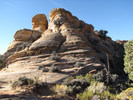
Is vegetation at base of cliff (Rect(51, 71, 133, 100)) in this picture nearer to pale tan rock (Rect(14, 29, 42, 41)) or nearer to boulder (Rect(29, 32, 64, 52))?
boulder (Rect(29, 32, 64, 52))

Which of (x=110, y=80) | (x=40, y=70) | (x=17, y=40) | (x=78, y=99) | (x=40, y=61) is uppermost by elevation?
(x=17, y=40)

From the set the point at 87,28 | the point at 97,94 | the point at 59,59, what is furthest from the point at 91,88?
the point at 87,28

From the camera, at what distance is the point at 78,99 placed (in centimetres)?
671

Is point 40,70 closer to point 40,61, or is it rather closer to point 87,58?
point 40,61

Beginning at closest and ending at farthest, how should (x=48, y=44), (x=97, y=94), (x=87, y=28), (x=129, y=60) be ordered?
1. (x=97, y=94)
2. (x=129, y=60)
3. (x=48, y=44)
4. (x=87, y=28)

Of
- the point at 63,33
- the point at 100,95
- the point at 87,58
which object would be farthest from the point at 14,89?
the point at 63,33

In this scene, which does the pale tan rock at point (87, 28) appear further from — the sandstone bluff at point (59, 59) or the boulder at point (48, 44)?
the boulder at point (48, 44)

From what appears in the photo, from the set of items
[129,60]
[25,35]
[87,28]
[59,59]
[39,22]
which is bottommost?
[129,60]

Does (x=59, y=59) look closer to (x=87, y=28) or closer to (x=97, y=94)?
(x=97, y=94)

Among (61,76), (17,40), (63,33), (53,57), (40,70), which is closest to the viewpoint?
(61,76)

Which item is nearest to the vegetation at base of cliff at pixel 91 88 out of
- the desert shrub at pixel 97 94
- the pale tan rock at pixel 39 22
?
the desert shrub at pixel 97 94

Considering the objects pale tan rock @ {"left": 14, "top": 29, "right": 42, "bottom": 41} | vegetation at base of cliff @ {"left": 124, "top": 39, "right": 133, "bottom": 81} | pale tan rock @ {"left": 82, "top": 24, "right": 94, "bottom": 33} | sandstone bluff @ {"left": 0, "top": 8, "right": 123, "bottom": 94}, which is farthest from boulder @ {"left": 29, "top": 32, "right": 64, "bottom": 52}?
pale tan rock @ {"left": 82, "top": 24, "right": 94, "bottom": 33}

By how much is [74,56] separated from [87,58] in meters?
1.78

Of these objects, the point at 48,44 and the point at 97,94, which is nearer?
the point at 97,94
